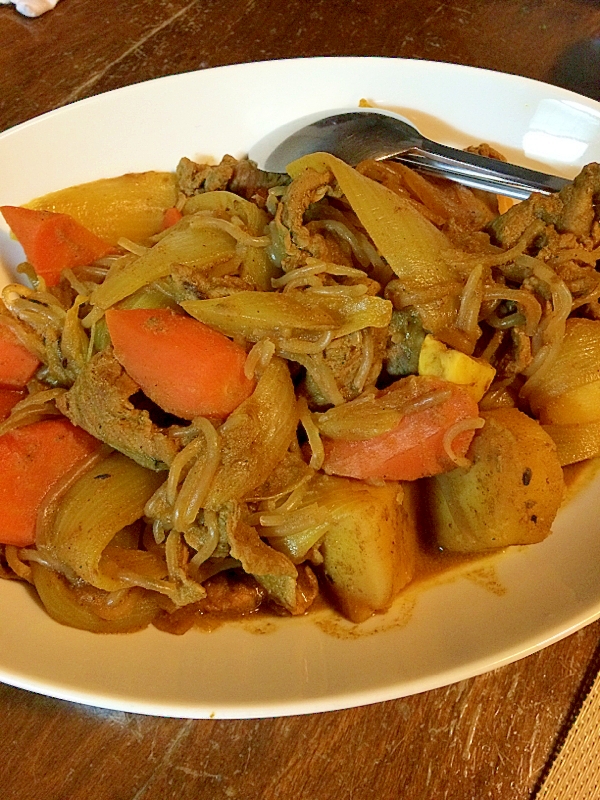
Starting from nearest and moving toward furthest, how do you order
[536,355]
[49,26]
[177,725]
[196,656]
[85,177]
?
[196,656], [177,725], [536,355], [85,177], [49,26]

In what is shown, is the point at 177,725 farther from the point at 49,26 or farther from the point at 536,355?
the point at 49,26

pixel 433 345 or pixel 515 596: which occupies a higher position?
pixel 433 345

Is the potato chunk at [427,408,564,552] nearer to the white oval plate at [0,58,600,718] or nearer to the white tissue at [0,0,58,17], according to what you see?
the white oval plate at [0,58,600,718]

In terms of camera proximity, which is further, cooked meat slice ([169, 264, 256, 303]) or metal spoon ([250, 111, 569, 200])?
metal spoon ([250, 111, 569, 200])

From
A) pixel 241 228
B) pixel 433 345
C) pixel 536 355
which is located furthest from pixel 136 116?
pixel 536 355

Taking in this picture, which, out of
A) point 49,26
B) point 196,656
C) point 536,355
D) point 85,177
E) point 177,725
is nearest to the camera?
point 196,656

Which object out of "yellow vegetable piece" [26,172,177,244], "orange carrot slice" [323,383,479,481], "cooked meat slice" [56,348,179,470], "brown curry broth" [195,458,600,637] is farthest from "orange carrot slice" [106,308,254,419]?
"yellow vegetable piece" [26,172,177,244]
